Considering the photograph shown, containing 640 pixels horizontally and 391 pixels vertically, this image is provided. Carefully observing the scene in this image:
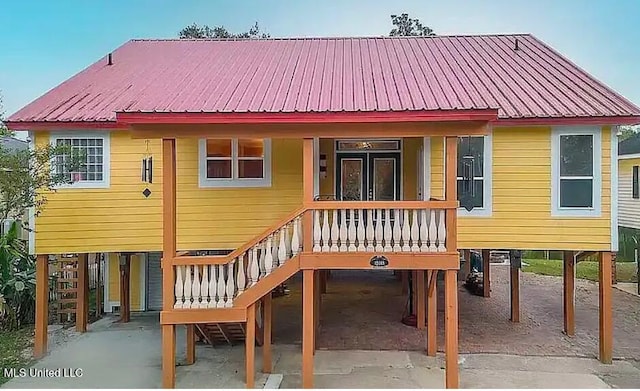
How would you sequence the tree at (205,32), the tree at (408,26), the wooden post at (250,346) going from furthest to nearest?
1. the tree at (408,26)
2. the tree at (205,32)
3. the wooden post at (250,346)

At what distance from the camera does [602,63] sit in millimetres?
22562

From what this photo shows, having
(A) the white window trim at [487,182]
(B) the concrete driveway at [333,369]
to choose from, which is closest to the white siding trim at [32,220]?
(B) the concrete driveway at [333,369]

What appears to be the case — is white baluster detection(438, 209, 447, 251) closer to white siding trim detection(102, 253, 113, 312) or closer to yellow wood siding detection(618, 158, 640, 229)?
white siding trim detection(102, 253, 113, 312)

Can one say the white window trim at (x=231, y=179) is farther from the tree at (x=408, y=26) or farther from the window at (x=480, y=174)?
the tree at (x=408, y=26)

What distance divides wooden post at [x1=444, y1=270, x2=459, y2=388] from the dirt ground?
2564 millimetres

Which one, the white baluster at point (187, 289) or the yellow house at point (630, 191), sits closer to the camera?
the white baluster at point (187, 289)

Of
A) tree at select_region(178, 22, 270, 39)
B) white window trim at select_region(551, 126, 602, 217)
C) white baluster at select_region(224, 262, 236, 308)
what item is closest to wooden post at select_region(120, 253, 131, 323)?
white baluster at select_region(224, 262, 236, 308)

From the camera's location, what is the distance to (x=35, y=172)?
30.6 feet

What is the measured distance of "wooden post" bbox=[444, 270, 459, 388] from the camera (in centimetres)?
742

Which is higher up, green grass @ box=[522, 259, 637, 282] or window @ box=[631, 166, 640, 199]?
window @ box=[631, 166, 640, 199]

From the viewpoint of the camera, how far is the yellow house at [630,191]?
62.1 ft

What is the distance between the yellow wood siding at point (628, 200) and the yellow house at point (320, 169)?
9.89 metres

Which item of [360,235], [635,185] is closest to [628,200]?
[635,185]

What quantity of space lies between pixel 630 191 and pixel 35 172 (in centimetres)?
2010
